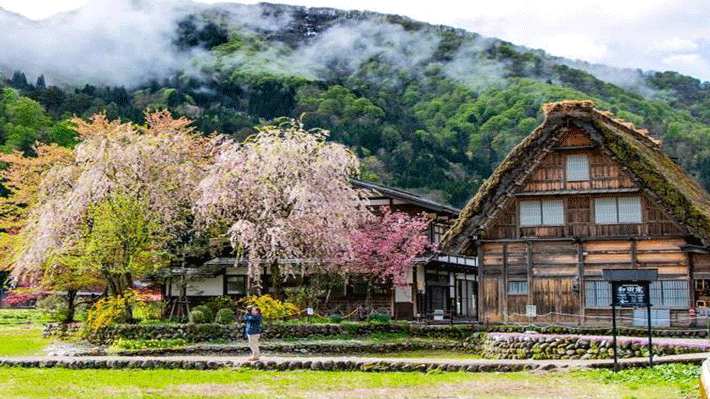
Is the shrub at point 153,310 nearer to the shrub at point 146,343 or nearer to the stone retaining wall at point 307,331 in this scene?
the stone retaining wall at point 307,331

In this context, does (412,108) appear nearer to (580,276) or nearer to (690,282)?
(580,276)

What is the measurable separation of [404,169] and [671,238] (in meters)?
75.6

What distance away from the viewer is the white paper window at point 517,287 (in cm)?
3716

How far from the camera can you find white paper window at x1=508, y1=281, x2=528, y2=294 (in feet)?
122

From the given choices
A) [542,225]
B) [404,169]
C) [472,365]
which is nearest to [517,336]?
[472,365]

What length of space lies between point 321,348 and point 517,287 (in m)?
8.78

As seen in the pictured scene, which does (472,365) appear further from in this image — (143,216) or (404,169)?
(404,169)

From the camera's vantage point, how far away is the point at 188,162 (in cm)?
3912

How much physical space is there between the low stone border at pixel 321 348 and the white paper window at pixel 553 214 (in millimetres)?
6286

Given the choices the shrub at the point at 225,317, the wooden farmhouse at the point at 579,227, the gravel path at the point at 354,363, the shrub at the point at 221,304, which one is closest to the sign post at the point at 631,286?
the gravel path at the point at 354,363

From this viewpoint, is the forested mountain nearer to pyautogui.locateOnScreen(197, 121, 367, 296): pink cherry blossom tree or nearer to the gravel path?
pyautogui.locateOnScreen(197, 121, 367, 296): pink cherry blossom tree

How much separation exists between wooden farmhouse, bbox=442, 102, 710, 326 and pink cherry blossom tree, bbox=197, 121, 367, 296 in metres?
5.02

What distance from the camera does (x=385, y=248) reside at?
136 feet

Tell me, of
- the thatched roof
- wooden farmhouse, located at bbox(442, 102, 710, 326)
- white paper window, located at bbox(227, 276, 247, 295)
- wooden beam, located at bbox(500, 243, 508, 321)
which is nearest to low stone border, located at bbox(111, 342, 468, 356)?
wooden beam, located at bbox(500, 243, 508, 321)
